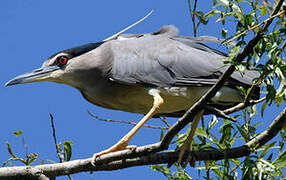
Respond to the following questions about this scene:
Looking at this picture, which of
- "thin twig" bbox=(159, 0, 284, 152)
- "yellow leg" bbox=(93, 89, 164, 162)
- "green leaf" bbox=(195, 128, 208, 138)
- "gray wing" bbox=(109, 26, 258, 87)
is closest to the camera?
"thin twig" bbox=(159, 0, 284, 152)

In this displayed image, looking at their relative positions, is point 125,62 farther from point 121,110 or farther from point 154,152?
point 154,152

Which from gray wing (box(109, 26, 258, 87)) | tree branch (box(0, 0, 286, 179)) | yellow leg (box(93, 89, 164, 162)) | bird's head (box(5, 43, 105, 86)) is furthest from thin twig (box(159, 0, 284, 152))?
bird's head (box(5, 43, 105, 86))

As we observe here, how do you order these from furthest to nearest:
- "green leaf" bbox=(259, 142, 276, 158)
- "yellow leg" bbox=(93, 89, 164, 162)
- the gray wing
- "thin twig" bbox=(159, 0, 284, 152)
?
the gray wing, "yellow leg" bbox=(93, 89, 164, 162), "green leaf" bbox=(259, 142, 276, 158), "thin twig" bbox=(159, 0, 284, 152)

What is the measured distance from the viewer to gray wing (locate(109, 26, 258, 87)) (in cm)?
399

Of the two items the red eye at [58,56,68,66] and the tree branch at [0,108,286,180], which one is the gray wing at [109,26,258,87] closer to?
the red eye at [58,56,68,66]

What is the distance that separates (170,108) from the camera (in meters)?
4.24

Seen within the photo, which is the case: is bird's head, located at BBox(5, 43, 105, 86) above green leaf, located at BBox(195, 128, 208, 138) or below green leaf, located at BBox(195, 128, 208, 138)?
above

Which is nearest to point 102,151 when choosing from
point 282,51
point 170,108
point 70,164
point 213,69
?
point 70,164

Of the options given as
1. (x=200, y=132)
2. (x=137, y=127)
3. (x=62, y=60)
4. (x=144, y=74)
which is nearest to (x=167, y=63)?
(x=144, y=74)

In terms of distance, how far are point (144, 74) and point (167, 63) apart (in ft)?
0.77

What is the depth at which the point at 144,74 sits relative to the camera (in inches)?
162

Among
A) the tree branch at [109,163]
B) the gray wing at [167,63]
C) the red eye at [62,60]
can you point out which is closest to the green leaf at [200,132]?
the tree branch at [109,163]

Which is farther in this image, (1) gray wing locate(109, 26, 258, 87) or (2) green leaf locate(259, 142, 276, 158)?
(1) gray wing locate(109, 26, 258, 87)

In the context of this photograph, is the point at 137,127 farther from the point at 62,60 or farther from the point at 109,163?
the point at 62,60
